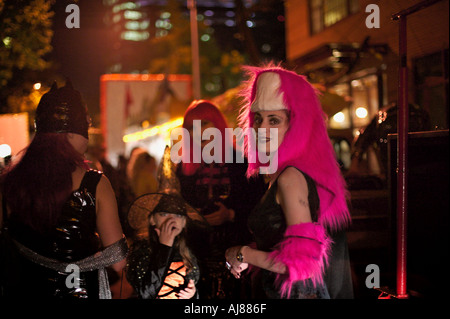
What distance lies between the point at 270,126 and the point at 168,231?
115 centimetres

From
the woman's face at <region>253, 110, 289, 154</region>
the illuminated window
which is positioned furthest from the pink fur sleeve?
the illuminated window

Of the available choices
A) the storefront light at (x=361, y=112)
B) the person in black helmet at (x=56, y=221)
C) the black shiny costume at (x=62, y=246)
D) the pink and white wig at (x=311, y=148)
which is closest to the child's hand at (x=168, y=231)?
the person in black helmet at (x=56, y=221)

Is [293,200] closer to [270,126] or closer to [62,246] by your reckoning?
[270,126]

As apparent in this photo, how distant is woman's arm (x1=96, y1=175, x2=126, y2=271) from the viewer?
251cm

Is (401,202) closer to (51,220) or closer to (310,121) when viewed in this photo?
(310,121)

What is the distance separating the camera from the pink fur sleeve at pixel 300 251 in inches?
79.0

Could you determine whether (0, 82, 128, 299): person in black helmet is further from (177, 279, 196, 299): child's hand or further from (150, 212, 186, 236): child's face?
(177, 279, 196, 299): child's hand

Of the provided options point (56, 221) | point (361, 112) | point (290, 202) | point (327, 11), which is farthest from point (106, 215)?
point (327, 11)

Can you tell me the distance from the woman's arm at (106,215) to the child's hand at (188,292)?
2.19 feet

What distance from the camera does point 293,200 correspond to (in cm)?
203

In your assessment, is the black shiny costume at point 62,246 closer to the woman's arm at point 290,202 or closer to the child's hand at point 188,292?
the child's hand at point 188,292

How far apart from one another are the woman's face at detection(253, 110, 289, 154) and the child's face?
0.98 metres

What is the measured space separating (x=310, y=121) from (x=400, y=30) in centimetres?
77
